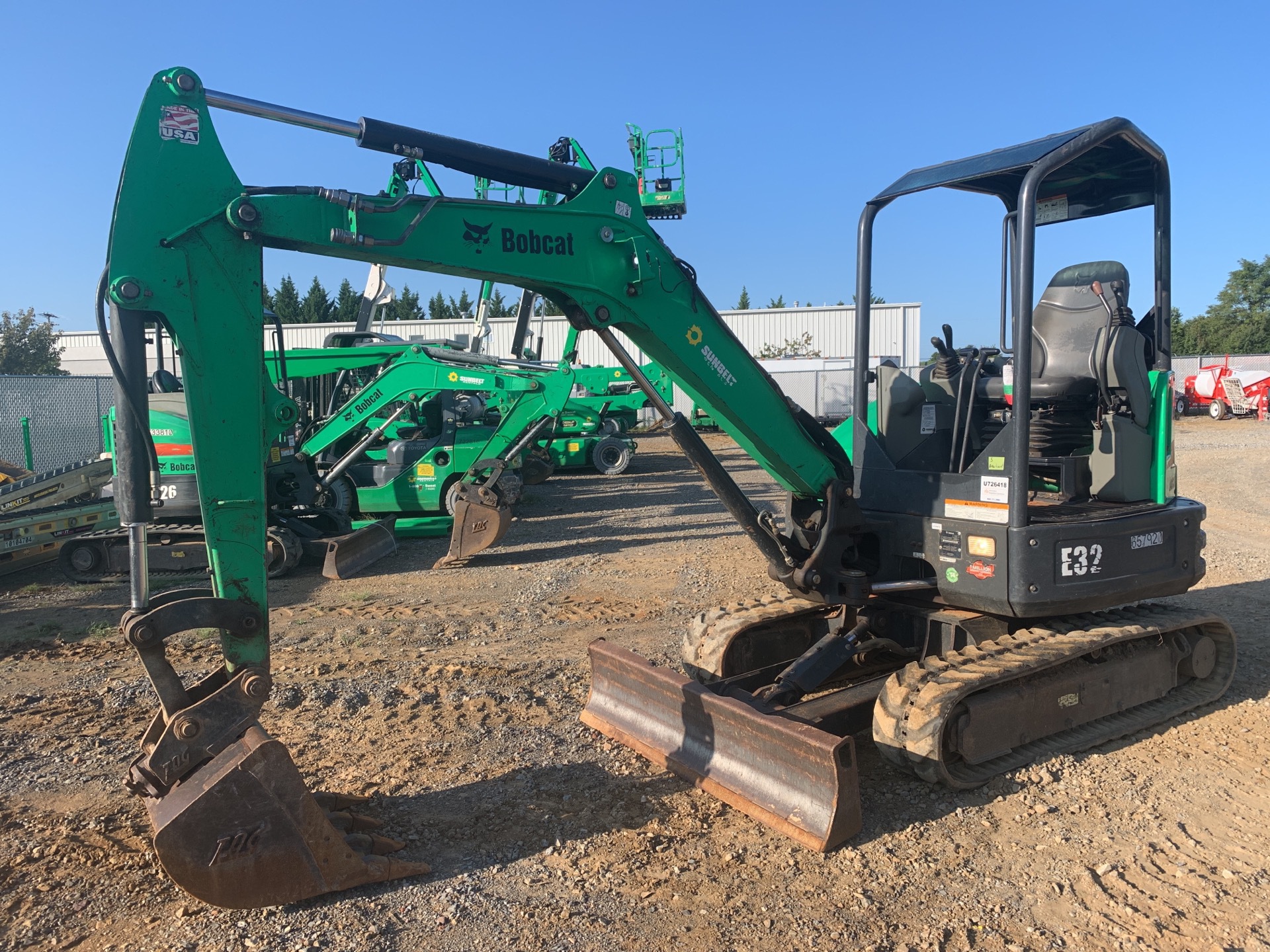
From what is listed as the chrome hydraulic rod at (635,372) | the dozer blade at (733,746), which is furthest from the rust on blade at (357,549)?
the chrome hydraulic rod at (635,372)

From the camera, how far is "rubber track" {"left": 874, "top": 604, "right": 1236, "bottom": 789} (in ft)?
13.6

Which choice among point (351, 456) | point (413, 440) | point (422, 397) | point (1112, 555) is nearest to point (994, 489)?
point (1112, 555)

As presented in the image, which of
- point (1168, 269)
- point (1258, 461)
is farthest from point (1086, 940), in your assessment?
point (1258, 461)

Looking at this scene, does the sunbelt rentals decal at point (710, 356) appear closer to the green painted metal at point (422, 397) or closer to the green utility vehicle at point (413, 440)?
the green utility vehicle at point (413, 440)

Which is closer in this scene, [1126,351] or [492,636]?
[1126,351]

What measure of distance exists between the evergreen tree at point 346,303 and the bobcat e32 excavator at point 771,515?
47945 mm

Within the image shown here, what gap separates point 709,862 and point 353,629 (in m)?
4.53

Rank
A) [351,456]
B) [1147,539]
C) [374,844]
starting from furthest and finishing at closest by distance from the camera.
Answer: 1. [351,456]
2. [1147,539]
3. [374,844]

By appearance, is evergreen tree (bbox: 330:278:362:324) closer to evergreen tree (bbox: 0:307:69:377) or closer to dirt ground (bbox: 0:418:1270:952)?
evergreen tree (bbox: 0:307:69:377)

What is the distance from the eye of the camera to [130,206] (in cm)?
322

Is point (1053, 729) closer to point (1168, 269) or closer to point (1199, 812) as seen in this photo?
point (1199, 812)

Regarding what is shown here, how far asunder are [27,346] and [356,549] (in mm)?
32365

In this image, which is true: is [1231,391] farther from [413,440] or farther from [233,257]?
[233,257]

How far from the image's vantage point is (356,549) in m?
9.97
